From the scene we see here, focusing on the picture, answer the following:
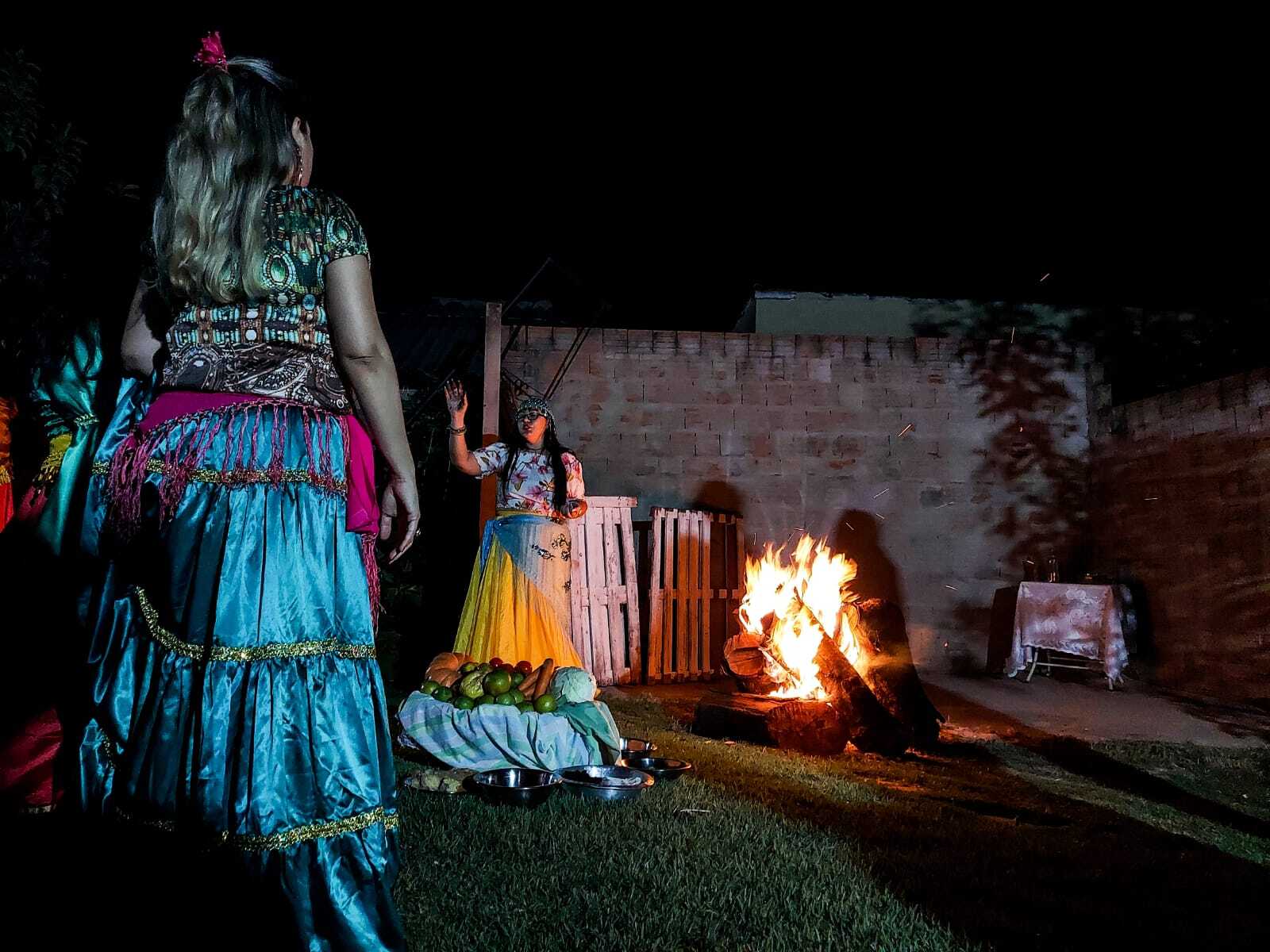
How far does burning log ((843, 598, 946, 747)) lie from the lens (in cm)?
644

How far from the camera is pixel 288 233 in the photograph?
2098 millimetres

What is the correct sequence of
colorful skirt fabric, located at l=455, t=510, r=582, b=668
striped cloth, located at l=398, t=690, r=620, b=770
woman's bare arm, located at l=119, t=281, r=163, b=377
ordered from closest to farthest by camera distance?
woman's bare arm, located at l=119, t=281, r=163, b=377, striped cloth, located at l=398, t=690, r=620, b=770, colorful skirt fabric, located at l=455, t=510, r=582, b=668

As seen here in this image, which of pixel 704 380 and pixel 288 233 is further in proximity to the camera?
pixel 704 380

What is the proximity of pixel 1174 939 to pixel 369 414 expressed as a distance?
323cm

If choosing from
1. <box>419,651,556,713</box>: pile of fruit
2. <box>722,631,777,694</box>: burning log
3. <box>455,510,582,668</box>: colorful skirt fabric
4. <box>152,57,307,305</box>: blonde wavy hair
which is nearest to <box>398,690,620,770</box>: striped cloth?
<box>419,651,556,713</box>: pile of fruit

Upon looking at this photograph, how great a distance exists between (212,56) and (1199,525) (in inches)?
407

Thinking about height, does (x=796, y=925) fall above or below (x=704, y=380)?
below

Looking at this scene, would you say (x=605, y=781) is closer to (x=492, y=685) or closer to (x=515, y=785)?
(x=515, y=785)

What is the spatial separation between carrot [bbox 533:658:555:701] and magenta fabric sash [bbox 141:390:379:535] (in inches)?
127

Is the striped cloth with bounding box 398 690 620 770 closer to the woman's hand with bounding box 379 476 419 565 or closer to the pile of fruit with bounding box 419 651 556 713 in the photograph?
the pile of fruit with bounding box 419 651 556 713

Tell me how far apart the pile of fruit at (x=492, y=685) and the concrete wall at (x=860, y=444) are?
5257 millimetres

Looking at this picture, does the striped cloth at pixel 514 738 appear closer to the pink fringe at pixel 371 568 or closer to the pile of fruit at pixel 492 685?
the pile of fruit at pixel 492 685

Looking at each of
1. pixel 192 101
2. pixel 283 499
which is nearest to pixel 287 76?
pixel 192 101

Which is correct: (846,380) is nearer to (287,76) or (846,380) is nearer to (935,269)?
(935,269)
